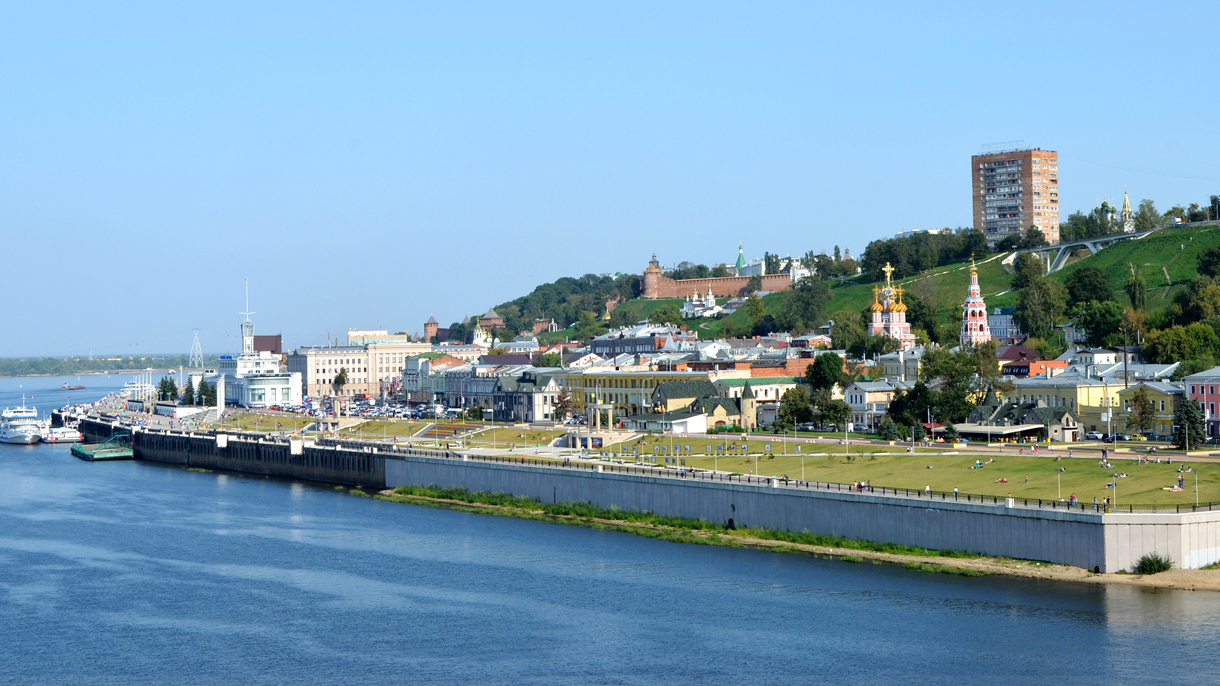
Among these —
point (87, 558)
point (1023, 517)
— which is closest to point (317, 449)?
point (87, 558)

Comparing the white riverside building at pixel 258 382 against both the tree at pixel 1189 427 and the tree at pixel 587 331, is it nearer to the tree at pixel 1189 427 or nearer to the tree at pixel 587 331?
the tree at pixel 587 331

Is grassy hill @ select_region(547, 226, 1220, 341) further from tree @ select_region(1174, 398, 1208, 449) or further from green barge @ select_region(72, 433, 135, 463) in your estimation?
green barge @ select_region(72, 433, 135, 463)

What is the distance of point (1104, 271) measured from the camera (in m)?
138

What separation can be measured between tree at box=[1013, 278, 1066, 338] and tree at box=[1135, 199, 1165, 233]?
31.0m

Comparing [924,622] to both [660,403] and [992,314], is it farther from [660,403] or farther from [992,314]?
[992,314]

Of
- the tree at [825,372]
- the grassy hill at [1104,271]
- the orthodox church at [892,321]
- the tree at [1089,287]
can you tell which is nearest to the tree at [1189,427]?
the tree at [825,372]

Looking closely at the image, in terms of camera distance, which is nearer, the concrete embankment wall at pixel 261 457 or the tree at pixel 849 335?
the concrete embankment wall at pixel 261 457

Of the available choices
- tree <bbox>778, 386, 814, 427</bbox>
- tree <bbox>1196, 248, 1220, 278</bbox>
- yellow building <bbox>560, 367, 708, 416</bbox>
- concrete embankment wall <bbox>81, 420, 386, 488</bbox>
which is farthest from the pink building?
tree <bbox>1196, 248, 1220, 278</bbox>

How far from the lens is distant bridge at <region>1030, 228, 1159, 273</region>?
152 m

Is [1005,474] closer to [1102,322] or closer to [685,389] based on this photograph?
[685,389]

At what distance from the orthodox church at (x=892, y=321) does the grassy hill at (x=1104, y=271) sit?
25.4ft

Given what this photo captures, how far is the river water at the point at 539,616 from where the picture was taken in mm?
36656

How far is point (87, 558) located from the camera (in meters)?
55.8

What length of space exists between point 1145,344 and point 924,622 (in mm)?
61976
